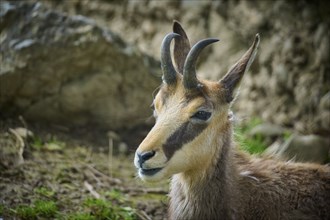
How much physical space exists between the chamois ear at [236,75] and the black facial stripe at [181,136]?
0.51 metres

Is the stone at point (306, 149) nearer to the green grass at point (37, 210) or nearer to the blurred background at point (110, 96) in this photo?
the blurred background at point (110, 96)

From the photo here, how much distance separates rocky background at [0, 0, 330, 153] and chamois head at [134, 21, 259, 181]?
3.14m

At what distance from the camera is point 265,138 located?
8828 mm

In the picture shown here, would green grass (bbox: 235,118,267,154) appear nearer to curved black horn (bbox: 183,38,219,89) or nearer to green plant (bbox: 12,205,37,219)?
curved black horn (bbox: 183,38,219,89)

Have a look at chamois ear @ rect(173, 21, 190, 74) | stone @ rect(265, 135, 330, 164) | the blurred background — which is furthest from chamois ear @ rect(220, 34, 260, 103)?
stone @ rect(265, 135, 330, 164)

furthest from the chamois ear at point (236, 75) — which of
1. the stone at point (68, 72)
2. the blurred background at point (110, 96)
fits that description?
the stone at point (68, 72)

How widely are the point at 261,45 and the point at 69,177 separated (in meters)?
4.50

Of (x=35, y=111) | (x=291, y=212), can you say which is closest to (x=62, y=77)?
(x=35, y=111)

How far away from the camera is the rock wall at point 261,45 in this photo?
351 inches

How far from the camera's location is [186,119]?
5.08m

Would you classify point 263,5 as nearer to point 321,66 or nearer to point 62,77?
point 321,66

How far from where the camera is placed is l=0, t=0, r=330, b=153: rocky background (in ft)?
27.1

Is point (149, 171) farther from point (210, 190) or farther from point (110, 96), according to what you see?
point (110, 96)

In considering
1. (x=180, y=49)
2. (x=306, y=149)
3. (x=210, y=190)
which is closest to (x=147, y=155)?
(x=210, y=190)
